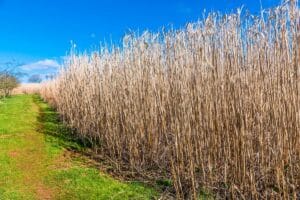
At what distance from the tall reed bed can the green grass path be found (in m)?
0.70

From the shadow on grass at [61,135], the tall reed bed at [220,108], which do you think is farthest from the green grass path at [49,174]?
the tall reed bed at [220,108]

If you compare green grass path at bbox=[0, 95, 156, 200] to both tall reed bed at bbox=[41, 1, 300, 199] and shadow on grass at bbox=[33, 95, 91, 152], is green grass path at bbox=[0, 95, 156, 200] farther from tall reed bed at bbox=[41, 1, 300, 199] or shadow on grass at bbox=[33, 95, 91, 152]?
tall reed bed at bbox=[41, 1, 300, 199]

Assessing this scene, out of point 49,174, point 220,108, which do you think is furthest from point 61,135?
point 220,108

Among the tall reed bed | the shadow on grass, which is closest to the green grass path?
the shadow on grass

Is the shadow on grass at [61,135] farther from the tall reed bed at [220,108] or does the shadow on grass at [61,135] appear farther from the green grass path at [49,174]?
the tall reed bed at [220,108]

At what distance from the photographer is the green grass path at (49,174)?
7230 millimetres

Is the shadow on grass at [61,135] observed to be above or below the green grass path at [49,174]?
above

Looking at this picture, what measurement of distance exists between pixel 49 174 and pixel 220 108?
161 inches

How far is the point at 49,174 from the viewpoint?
859cm

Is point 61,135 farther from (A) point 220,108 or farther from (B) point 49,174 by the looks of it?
(A) point 220,108

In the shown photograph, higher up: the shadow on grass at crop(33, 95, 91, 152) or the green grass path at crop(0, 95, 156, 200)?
the shadow on grass at crop(33, 95, 91, 152)

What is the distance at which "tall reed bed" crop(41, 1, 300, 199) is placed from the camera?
197 inches

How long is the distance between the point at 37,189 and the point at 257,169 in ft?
12.6

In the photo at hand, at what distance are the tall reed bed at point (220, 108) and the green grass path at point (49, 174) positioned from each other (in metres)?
0.70
